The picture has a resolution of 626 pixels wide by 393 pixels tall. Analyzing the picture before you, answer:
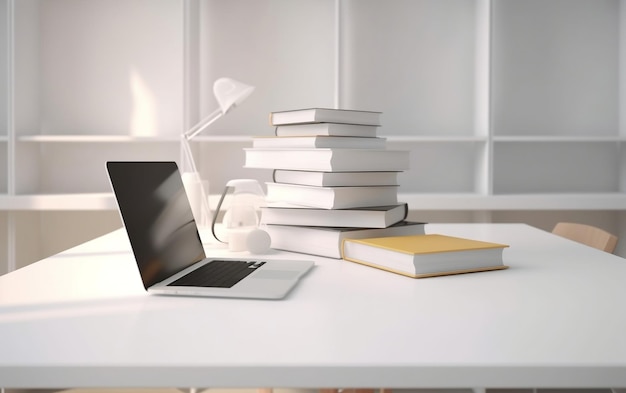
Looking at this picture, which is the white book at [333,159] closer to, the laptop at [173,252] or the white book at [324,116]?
the white book at [324,116]

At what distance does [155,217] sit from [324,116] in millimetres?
485

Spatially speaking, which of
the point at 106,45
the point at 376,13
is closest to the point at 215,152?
the point at 106,45

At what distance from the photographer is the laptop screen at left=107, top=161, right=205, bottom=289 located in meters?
0.97

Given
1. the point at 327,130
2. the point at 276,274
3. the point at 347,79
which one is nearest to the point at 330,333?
the point at 276,274

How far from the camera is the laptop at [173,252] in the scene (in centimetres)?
96

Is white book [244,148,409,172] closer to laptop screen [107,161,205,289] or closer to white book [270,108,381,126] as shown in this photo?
white book [270,108,381,126]

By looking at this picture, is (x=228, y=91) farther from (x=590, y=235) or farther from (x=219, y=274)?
(x=590, y=235)

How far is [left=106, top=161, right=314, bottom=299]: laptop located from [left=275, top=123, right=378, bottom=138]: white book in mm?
333

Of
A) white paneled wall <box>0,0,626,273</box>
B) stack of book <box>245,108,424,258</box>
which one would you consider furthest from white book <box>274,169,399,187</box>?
white paneled wall <box>0,0,626,273</box>

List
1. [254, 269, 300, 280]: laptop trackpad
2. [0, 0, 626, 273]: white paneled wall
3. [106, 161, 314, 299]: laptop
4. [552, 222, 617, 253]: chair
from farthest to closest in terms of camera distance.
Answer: [0, 0, 626, 273]: white paneled wall
[552, 222, 617, 253]: chair
[254, 269, 300, 280]: laptop trackpad
[106, 161, 314, 299]: laptop

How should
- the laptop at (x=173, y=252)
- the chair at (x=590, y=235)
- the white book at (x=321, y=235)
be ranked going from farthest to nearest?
the chair at (x=590, y=235) < the white book at (x=321, y=235) < the laptop at (x=173, y=252)

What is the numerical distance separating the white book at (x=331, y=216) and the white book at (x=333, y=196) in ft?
0.06

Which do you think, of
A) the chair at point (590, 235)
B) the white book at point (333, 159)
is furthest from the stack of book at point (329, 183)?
the chair at point (590, 235)

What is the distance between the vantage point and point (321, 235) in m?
1.34
